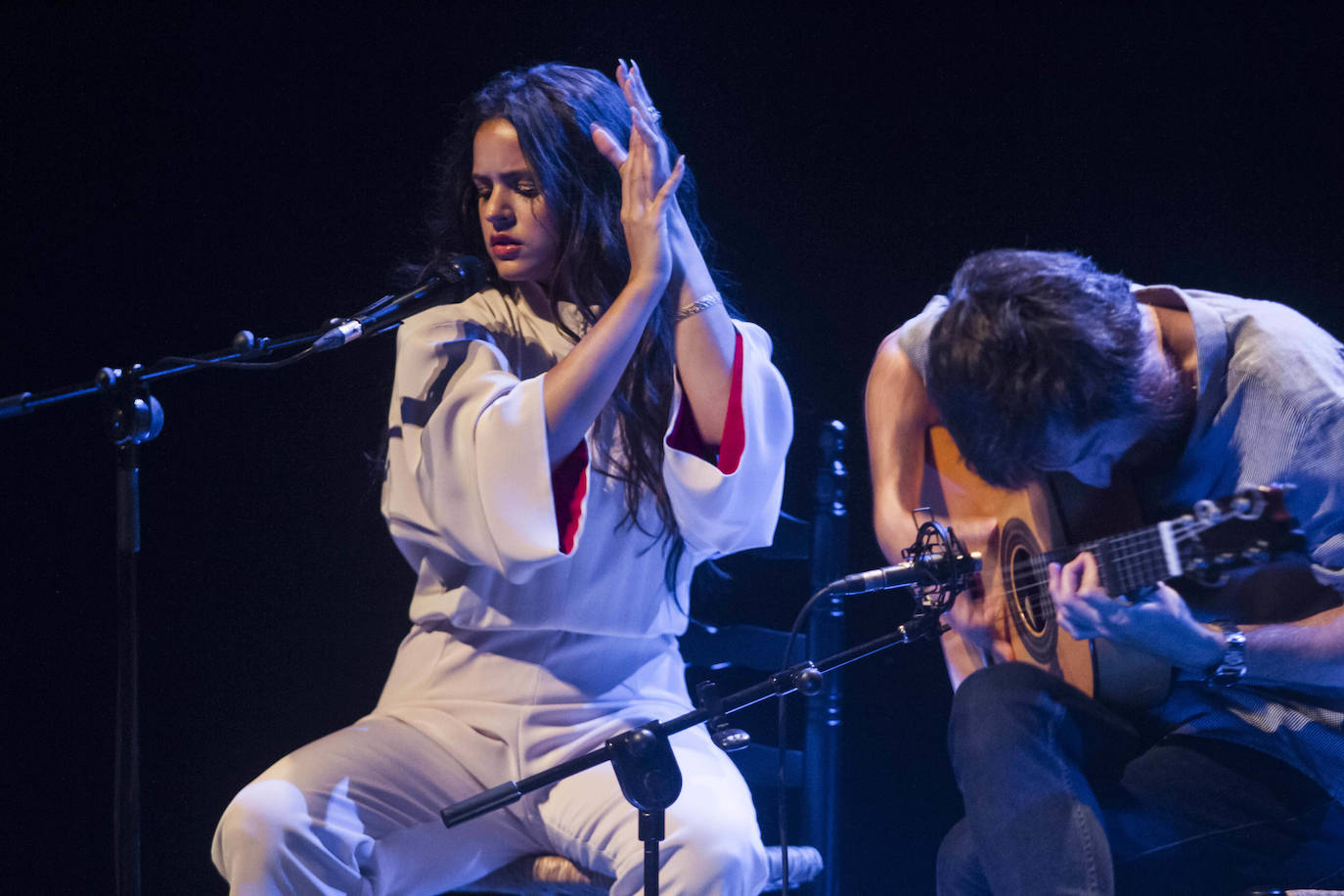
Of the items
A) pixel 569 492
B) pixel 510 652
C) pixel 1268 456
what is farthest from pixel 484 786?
pixel 1268 456

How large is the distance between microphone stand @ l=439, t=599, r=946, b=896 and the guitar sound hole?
36 cm

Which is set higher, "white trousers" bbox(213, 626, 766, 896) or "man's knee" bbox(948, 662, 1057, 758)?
"man's knee" bbox(948, 662, 1057, 758)

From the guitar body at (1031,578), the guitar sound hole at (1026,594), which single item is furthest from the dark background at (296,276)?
the guitar sound hole at (1026,594)

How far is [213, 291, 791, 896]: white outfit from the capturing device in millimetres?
1950

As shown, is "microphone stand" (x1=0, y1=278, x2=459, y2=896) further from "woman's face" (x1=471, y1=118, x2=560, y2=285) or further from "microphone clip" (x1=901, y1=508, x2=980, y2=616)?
"microphone clip" (x1=901, y1=508, x2=980, y2=616)

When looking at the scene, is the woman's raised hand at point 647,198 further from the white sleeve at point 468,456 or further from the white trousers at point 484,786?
the white trousers at point 484,786

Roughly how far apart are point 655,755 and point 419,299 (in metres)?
0.91

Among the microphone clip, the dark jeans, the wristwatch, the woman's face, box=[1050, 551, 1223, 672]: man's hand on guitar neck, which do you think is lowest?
the dark jeans

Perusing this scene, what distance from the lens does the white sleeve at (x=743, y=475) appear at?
2139 millimetres

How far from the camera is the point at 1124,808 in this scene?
1815 millimetres

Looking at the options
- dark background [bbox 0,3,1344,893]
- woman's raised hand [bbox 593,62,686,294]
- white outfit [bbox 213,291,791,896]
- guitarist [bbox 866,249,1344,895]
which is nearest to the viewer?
guitarist [bbox 866,249,1344,895]

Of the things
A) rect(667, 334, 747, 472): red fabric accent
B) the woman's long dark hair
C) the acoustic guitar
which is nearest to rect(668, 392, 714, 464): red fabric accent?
rect(667, 334, 747, 472): red fabric accent

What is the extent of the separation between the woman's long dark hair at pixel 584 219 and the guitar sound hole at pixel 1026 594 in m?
0.63

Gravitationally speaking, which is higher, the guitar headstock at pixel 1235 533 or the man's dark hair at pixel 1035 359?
the man's dark hair at pixel 1035 359
